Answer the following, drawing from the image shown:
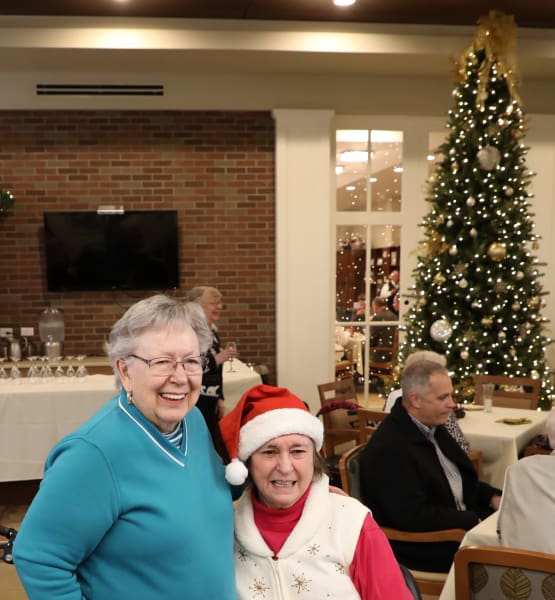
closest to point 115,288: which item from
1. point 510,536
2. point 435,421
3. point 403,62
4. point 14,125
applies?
point 14,125

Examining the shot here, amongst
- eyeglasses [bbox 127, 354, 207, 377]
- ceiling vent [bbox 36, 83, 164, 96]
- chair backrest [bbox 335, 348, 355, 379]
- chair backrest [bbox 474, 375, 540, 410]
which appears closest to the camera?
eyeglasses [bbox 127, 354, 207, 377]

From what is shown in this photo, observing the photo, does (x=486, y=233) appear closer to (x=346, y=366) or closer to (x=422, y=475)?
(x=346, y=366)

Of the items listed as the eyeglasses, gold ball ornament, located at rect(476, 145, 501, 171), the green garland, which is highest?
gold ball ornament, located at rect(476, 145, 501, 171)

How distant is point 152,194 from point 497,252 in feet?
11.6

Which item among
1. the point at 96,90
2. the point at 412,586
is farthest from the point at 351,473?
the point at 96,90

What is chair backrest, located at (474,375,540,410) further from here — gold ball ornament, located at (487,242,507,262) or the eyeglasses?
the eyeglasses

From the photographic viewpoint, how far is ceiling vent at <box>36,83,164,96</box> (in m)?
6.37

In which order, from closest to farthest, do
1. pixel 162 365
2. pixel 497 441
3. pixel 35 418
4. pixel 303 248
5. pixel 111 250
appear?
pixel 162 365, pixel 497 441, pixel 35 418, pixel 111 250, pixel 303 248

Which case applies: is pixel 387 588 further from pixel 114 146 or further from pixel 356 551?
pixel 114 146

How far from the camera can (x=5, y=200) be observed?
6.01 metres

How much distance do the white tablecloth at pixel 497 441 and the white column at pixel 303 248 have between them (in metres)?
2.91

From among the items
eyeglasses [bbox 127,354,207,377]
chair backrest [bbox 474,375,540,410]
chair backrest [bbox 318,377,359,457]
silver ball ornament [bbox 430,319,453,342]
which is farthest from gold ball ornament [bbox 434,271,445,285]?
eyeglasses [bbox 127,354,207,377]

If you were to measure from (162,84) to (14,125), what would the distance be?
159cm

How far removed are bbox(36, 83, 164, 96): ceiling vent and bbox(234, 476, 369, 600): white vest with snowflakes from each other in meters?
5.71
